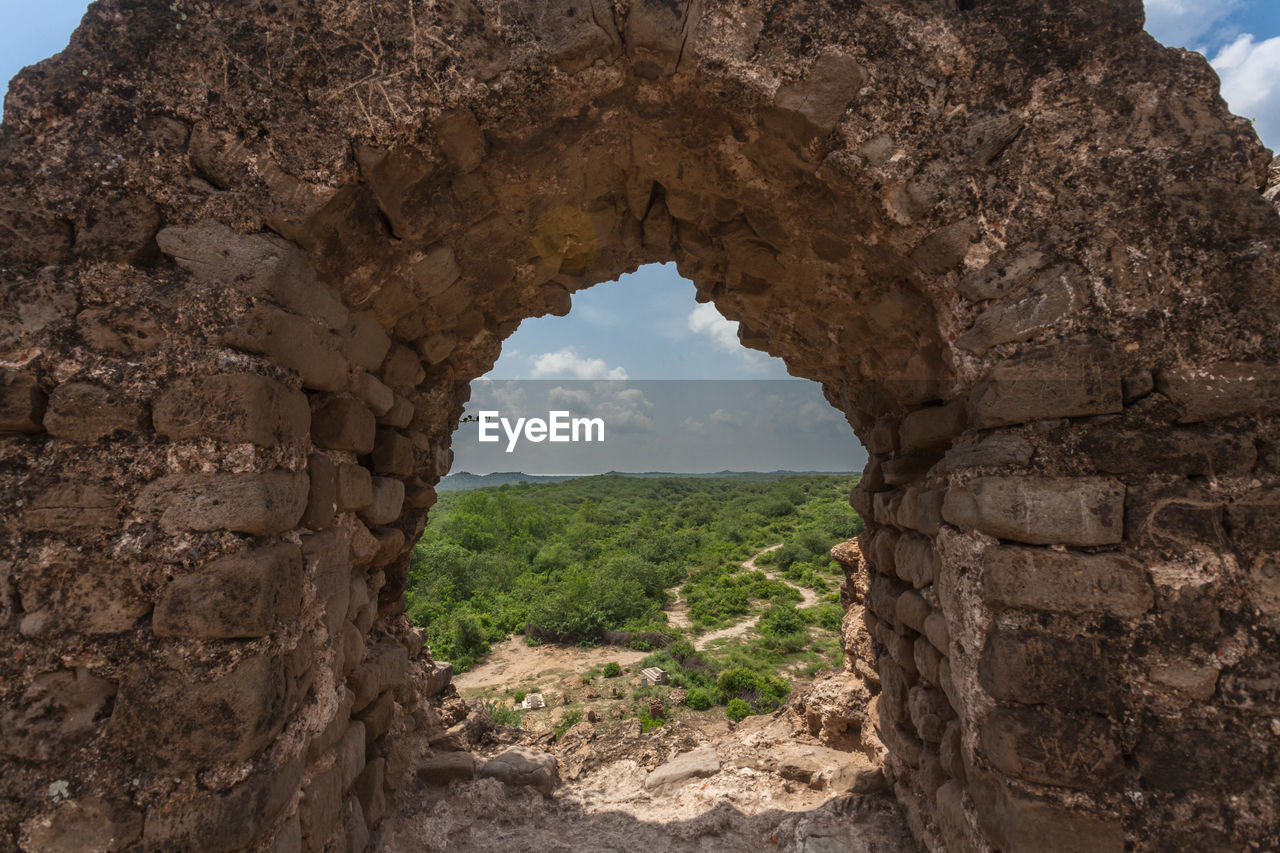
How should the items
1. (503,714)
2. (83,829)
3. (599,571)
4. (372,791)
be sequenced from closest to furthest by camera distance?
(83,829), (372,791), (503,714), (599,571)

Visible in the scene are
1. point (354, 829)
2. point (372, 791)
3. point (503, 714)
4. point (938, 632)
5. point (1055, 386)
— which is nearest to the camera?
point (1055, 386)

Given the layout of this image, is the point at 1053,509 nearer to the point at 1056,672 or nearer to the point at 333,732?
the point at 1056,672

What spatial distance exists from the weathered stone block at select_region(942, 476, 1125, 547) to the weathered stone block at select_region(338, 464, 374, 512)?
241 centimetres

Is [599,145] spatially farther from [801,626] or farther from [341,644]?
[801,626]

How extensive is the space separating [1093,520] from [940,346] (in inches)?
35.9

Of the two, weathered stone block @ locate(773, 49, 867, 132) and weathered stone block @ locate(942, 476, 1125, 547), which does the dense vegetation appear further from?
weathered stone block @ locate(773, 49, 867, 132)

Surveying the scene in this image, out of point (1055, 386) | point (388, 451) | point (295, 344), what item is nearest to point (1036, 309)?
point (1055, 386)

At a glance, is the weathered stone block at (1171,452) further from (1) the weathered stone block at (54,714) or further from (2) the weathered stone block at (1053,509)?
(1) the weathered stone block at (54,714)

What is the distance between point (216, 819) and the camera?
6.13 ft

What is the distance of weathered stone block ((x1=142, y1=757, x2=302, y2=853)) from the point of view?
183cm

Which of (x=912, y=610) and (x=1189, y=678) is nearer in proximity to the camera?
(x=1189, y=678)

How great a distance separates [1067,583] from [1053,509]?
0.76 feet

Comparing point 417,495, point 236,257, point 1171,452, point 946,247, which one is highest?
point 946,247

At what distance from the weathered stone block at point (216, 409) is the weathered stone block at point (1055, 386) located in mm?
2422
